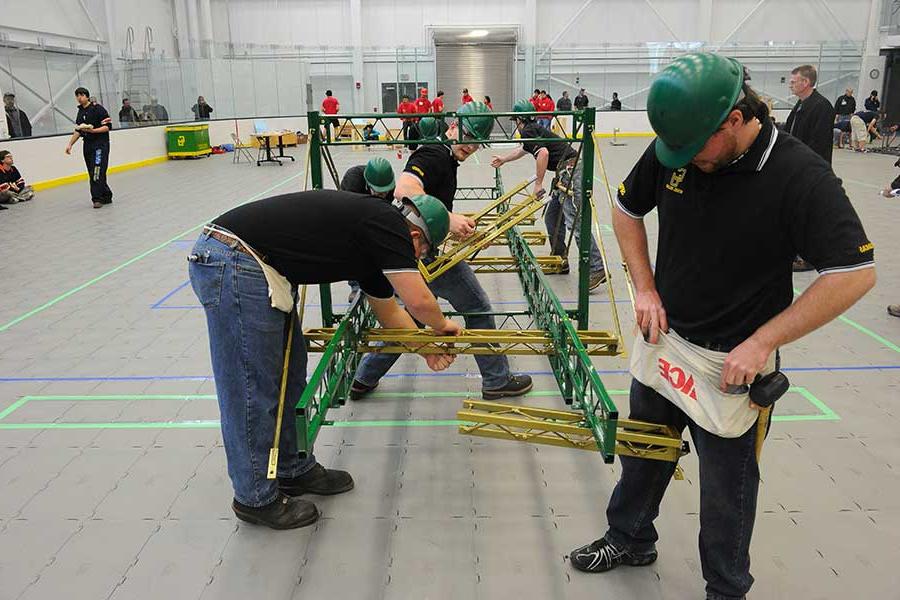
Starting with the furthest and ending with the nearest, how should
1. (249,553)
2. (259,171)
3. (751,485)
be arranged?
(259,171) < (249,553) < (751,485)

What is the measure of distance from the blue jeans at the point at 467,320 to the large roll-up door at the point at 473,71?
1011 inches

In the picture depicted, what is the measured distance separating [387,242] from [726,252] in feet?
4.53

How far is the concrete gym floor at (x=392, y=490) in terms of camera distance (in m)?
3.03

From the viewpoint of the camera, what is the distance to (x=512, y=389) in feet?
15.8

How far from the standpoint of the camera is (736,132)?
6.82ft

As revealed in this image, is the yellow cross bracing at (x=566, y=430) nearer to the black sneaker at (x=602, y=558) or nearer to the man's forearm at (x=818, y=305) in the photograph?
the black sneaker at (x=602, y=558)

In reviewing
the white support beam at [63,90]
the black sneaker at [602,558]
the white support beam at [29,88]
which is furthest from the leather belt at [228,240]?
the white support beam at [63,90]

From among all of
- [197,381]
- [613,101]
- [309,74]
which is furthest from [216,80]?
[197,381]

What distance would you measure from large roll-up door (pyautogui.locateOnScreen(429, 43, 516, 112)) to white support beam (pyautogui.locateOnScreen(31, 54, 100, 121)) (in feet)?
44.4

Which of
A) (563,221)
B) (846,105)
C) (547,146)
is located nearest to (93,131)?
(547,146)

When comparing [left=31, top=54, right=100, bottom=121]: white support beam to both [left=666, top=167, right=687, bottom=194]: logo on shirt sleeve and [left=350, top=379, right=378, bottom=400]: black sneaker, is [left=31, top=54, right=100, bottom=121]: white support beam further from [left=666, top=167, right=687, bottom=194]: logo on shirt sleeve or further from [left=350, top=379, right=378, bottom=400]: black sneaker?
[left=666, top=167, right=687, bottom=194]: logo on shirt sleeve

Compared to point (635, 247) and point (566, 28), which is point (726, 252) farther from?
point (566, 28)

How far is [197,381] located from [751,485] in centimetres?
417

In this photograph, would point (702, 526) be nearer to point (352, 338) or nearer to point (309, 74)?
point (352, 338)
